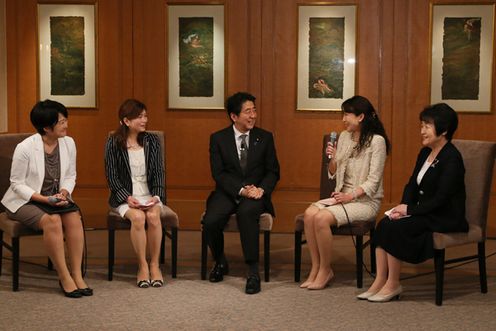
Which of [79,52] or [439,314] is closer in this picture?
[439,314]

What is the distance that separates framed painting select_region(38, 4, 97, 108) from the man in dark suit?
2.33 meters

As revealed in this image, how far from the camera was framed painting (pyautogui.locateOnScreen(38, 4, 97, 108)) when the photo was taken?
310 inches

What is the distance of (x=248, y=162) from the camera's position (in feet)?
19.8

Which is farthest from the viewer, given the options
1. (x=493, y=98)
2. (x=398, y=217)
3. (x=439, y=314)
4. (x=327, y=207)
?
(x=493, y=98)

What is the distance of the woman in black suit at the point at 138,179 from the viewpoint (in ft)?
18.8

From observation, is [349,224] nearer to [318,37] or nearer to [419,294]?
[419,294]

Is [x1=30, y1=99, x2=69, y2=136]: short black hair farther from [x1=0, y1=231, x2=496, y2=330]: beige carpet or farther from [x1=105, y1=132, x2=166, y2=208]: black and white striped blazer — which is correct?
[x1=0, y1=231, x2=496, y2=330]: beige carpet

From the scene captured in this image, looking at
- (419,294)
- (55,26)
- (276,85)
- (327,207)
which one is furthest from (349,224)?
(55,26)

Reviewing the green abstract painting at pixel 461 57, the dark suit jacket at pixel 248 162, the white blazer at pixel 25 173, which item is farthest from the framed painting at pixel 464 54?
the white blazer at pixel 25 173

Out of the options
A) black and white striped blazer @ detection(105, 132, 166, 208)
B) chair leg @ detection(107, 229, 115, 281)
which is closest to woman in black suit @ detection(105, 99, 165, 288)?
black and white striped blazer @ detection(105, 132, 166, 208)

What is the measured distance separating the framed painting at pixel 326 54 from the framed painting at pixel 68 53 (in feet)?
6.78

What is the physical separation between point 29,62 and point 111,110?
95 cm

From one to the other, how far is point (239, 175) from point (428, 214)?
152 centimetres

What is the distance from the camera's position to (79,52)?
25.9 ft
